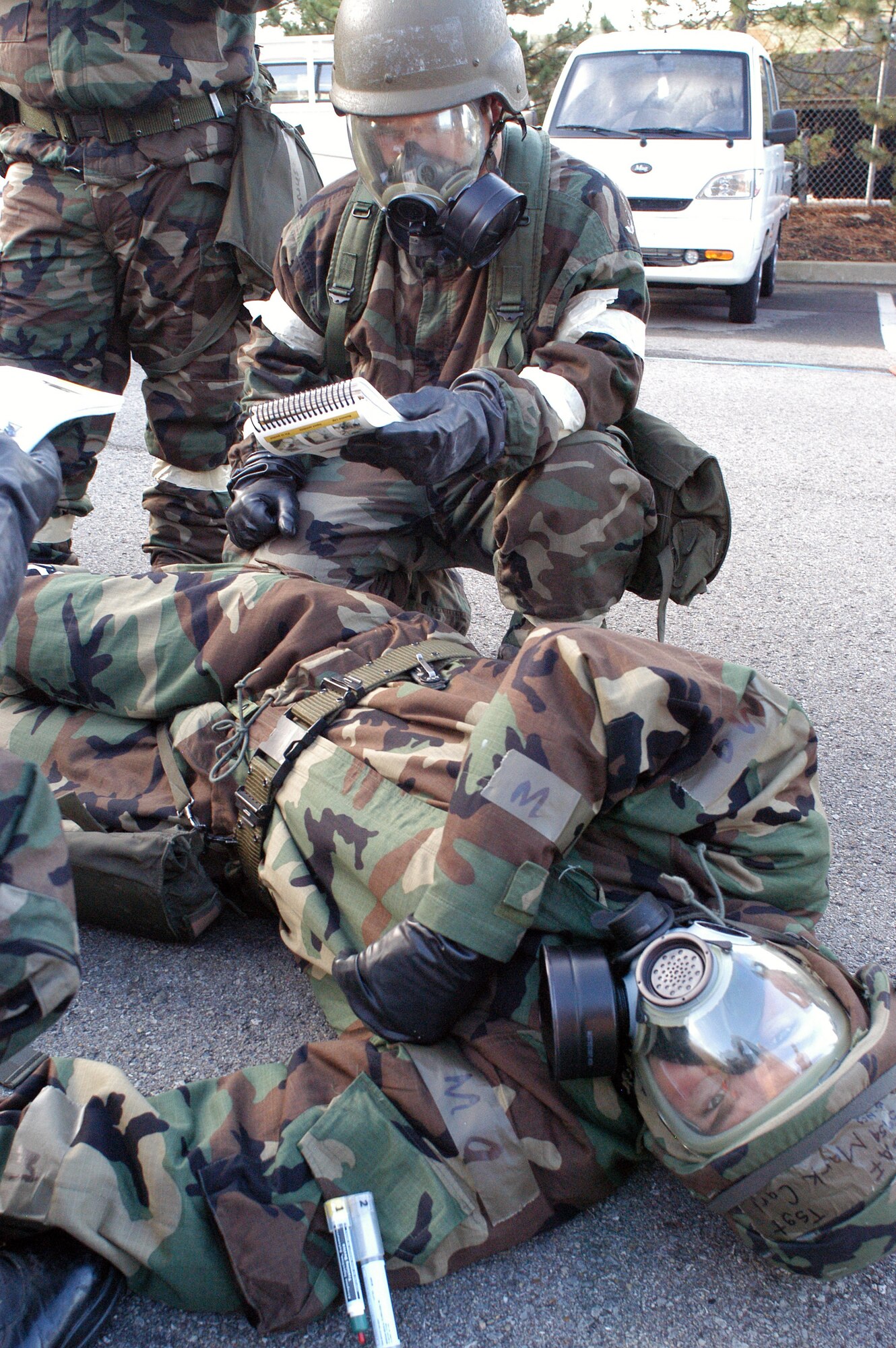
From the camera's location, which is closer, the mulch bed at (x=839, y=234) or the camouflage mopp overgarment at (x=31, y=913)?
the camouflage mopp overgarment at (x=31, y=913)

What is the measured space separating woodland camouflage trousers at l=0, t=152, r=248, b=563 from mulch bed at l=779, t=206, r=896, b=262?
31.4ft

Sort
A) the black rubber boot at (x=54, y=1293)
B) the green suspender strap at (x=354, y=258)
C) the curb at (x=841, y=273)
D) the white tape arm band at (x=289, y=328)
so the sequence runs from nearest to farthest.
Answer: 1. the black rubber boot at (x=54, y=1293)
2. the green suspender strap at (x=354, y=258)
3. the white tape arm band at (x=289, y=328)
4. the curb at (x=841, y=273)

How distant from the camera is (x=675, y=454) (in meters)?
2.65

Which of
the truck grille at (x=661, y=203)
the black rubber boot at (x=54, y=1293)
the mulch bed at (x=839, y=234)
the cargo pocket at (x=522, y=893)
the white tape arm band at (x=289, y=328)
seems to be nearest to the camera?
the black rubber boot at (x=54, y=1293)

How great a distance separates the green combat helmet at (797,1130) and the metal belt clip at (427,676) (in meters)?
0.64

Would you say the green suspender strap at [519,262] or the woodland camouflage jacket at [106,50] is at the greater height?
the woodland camouflage jacket at [106,50]

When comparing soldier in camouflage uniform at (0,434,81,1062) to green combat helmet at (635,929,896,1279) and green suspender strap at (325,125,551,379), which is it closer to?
green combat helmet at (635,929,896,1279)

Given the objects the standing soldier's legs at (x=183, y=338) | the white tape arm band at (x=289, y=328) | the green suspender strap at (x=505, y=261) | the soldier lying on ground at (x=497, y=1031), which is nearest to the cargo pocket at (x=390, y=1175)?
the soldier lying on ground at (x=497, y=1031)

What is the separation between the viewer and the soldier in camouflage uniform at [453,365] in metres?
2.31

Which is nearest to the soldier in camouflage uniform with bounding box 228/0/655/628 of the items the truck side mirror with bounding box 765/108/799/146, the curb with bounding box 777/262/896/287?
the truck side mirror with bounding box 765/108/799/146

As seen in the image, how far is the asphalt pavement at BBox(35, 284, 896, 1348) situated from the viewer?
1.40 metres

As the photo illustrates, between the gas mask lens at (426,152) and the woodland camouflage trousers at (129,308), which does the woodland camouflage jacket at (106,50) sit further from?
the gas mask lens at (426,152)

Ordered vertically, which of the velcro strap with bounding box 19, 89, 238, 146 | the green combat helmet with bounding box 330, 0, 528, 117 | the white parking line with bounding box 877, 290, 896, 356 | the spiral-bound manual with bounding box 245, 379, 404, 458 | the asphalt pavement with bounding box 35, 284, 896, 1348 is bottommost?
the white parking line with bounding box 877, 290, 896, 356

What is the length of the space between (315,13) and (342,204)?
11.1 meters
